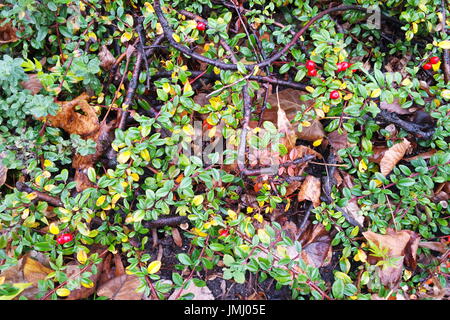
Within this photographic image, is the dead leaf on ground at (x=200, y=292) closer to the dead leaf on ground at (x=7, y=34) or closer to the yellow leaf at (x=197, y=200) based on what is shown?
the yellow leaf at (x=197, y=200)

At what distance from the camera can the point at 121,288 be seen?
200 cm

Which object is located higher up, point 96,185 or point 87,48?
point 87,48

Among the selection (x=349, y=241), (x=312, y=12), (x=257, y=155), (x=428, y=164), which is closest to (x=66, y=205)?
(x=257, y=155)

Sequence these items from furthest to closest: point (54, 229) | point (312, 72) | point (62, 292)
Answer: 1. point (312, 72)
2. point (54, 229)
3. point (62, 292)

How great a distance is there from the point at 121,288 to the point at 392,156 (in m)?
1.89

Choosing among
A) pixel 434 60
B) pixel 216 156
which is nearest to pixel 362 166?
pixel 434 60

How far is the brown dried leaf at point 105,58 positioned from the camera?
7.38 ft

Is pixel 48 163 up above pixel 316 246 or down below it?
above

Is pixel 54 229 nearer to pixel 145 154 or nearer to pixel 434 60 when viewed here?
pixel 145 154

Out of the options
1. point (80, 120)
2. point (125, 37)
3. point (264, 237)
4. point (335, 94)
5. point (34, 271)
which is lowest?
point (34, 271)


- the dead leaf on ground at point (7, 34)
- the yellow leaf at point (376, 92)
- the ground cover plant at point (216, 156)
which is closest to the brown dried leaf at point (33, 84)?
the ground cover plant at point (216, 156)

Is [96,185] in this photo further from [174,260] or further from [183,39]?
[183,39]

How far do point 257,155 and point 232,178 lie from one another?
247mm

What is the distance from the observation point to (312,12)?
7.81ft
